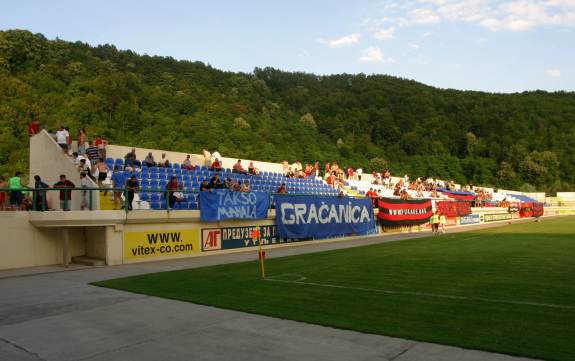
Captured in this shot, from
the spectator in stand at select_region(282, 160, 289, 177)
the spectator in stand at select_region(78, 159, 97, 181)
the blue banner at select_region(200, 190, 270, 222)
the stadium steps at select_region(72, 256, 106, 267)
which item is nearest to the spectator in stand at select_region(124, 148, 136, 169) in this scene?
the spectator in stand at select_region(78, 159, 97, 181)

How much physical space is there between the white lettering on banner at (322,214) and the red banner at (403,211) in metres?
1.90

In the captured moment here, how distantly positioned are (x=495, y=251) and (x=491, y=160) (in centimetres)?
9010

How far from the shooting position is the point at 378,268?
13984 mm

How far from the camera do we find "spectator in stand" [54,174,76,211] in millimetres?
15836

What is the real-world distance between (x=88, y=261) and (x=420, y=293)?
11.5m

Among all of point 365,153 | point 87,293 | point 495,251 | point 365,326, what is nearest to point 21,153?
point 87,293

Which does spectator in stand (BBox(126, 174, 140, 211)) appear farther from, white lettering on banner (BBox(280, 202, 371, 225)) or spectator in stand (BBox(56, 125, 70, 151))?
white lettering on banner (BBox(280, 202, 371, 225))

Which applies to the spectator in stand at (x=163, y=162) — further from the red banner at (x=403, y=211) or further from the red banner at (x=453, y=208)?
the red banner at (x=453, y=208)

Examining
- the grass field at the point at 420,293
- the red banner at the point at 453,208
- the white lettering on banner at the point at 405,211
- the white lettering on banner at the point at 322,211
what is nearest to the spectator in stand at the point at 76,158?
the grass field at the point at 420,293

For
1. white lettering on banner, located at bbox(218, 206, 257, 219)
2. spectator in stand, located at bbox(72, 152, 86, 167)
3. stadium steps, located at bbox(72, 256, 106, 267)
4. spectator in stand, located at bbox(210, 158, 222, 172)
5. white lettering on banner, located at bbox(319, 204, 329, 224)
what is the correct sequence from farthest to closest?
spectator in stand, located at bbox(210, 158, 222, 172), white lettering on banner, located at bbox(319, 204, 329, 224), white lettering on banner, located at bbox(218, 206, 257, 219), spectator in stand, located at bbox(72, 152, 86, 167), stadium steps, located at bbox(72, 256, 106, 267)

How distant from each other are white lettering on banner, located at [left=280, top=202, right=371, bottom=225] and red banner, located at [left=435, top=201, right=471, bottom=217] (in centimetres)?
944

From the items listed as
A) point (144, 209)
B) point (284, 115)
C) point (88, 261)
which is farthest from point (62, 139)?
point (284, 115)

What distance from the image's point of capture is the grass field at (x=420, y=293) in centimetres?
699

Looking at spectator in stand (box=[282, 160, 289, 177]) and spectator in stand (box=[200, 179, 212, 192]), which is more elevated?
spectator in stand (box=[282, 160, 289, 177])
